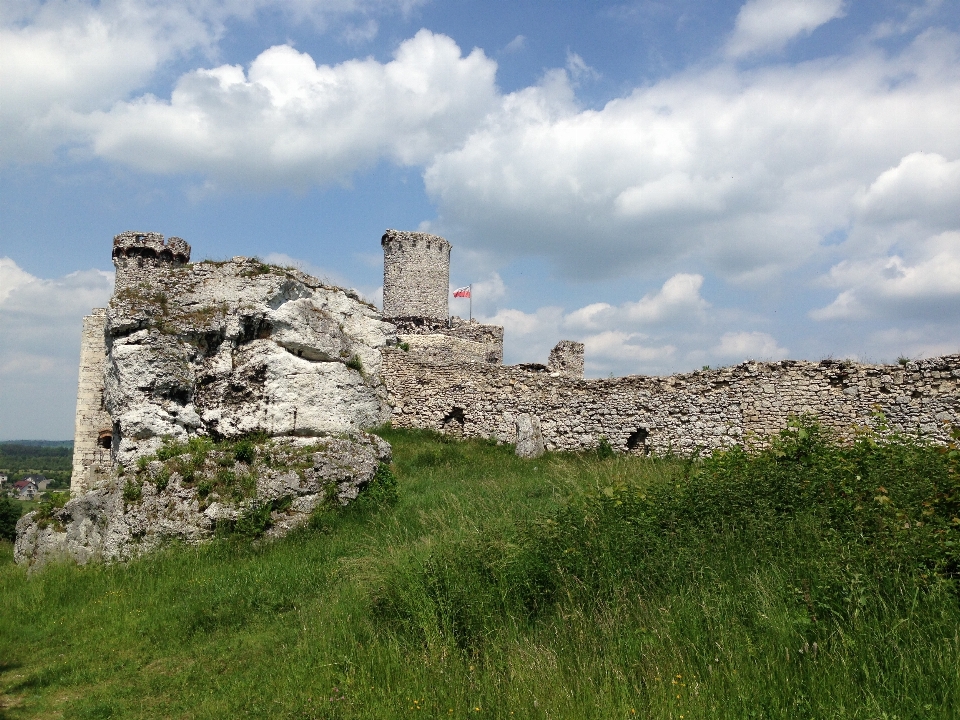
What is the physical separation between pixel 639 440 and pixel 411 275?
22.7 metres

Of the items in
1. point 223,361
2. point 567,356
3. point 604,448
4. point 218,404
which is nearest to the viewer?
point 218,404

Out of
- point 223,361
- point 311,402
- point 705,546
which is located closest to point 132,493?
point 223,361

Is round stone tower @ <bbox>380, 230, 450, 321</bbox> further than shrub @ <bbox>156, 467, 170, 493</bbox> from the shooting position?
Yes

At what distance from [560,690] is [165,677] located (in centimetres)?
406

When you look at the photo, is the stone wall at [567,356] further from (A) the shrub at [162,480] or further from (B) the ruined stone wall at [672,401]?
(A) the shrub at [162,480]

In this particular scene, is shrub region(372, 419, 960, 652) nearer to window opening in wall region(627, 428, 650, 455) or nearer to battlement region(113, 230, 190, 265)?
window opening in wall region(627, 428, 650, 455)

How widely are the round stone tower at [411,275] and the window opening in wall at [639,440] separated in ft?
69.9

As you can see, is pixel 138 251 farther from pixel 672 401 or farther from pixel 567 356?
pixel 672 401

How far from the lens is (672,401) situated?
15047mm

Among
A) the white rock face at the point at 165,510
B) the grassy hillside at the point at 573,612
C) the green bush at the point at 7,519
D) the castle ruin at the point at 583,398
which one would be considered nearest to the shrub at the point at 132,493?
the white rock face at the point at 165,510

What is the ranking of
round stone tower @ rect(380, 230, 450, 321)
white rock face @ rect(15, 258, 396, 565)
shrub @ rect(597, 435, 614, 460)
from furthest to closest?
round stone tower @ rect(380, 230, 450, 321) < shrub @ rect(597, 435, 614, 460) < white rock face @ rect(15, 258, 396, 565)

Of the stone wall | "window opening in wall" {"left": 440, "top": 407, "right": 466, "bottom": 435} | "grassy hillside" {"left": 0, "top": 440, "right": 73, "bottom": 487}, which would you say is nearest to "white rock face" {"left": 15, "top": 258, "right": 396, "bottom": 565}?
"window opening in wall" {"left": 440, "top": 407, "right": 466, "bottom": 435}

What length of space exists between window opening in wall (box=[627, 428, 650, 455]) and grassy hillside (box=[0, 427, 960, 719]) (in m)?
6.59

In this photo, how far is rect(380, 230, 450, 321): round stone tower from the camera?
117 feet
